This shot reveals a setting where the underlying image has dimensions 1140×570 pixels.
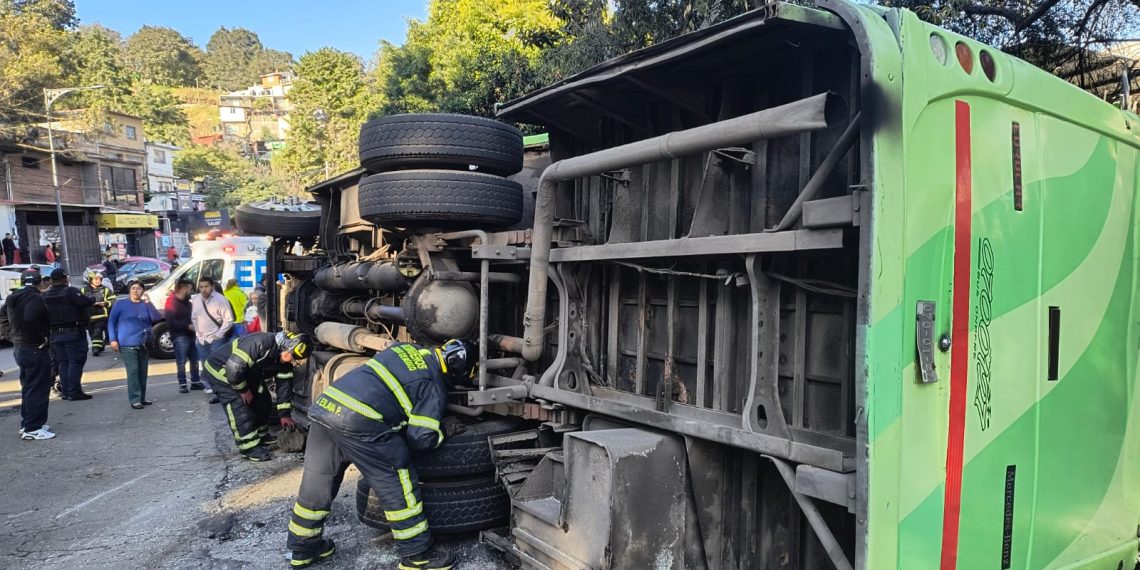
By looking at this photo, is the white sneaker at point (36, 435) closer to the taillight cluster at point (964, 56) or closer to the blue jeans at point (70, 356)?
the blue jeans at point (70, 356)

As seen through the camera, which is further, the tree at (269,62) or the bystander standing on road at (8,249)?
the tree at (269,62)

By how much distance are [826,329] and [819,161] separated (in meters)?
0.63

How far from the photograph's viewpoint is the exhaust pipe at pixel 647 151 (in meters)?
2.13

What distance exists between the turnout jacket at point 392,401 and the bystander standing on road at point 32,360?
16.0ft

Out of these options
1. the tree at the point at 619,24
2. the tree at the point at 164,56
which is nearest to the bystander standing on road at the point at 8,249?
the tree at the point at 619,24

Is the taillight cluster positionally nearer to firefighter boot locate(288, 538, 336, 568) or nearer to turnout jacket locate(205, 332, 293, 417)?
firefighter boot locate(288, 538, 336, 568)

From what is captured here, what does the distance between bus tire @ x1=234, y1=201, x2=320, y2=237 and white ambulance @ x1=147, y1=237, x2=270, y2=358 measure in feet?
15.9

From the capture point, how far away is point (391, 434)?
148 inches

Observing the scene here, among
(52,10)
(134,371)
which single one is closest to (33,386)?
(134,371)

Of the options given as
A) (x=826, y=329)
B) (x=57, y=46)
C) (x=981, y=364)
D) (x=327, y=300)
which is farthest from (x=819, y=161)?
(x=57, y=46)

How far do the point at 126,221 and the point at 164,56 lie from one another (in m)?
73.8

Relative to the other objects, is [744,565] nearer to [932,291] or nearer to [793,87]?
[932,291]

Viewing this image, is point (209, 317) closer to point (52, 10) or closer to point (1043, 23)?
point (1043, 23)

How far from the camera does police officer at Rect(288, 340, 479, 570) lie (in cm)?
371
